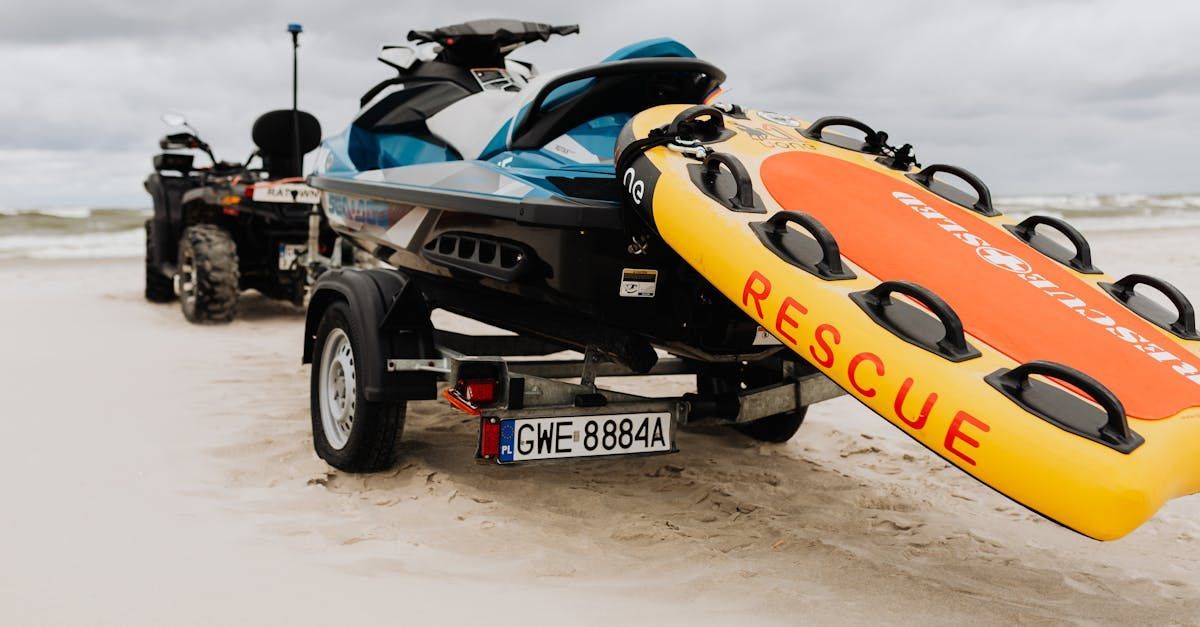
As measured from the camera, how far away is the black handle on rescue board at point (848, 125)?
429 cm

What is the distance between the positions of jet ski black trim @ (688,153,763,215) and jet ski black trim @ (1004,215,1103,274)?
1.07 m

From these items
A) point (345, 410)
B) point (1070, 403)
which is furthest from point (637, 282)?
point (1070, 403)

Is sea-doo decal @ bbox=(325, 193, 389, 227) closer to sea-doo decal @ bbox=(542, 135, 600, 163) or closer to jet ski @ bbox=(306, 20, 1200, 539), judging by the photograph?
jet ski @ bbox=(306, 20, 1200, 539)

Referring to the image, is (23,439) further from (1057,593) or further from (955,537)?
(1057,593)

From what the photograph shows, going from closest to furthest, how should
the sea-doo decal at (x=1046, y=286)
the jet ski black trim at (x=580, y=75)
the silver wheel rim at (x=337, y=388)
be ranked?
the sea-doo decal at (x=1046, y=286)
the jet ski black trim at (x=580, y=75)
the silver wheel rim at (x=337, y=388)

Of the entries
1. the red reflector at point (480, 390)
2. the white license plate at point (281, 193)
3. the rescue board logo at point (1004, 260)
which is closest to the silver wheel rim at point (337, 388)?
the red reflector at point (480, 390)

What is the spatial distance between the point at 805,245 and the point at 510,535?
1.50m

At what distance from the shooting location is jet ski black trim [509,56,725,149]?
420 centimetres

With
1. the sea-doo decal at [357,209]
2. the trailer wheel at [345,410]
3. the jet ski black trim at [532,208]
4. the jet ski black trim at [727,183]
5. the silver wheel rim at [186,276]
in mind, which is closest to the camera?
the jet ski black trim at [727,183]

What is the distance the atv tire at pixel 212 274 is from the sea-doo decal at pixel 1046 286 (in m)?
6.87

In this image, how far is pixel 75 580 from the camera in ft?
10.8

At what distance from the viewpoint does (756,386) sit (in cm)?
514

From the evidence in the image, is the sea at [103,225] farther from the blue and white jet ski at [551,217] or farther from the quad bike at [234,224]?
the blue and white jet ski at [551,217]

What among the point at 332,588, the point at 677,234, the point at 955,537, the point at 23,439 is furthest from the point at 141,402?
the point at 955,537
